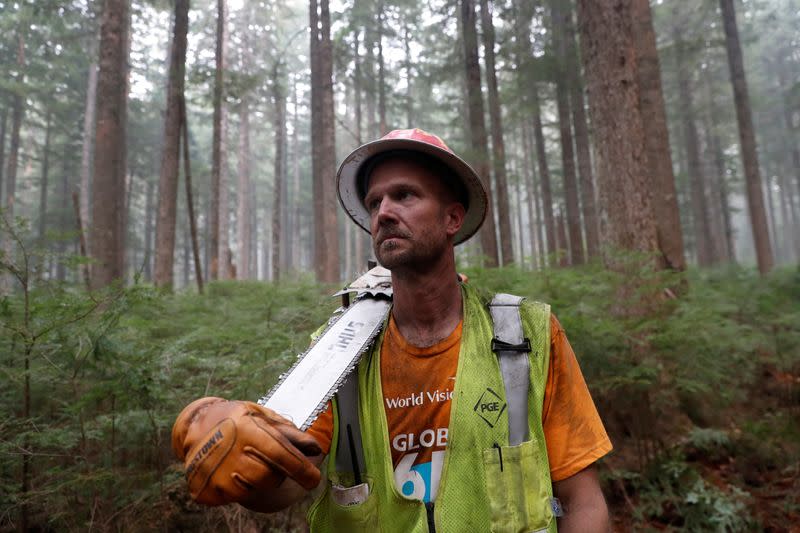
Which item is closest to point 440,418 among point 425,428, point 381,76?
point 425,428

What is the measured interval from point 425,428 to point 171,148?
1171 centimetres

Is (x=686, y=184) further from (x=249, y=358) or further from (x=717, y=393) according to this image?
(x=249, y=358)

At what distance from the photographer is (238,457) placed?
1.34 metres

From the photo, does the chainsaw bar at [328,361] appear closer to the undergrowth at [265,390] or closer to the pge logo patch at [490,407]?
the pge logo patch at [490,407]

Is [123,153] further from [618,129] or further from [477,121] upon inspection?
[618,129]

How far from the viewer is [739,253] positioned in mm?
64812

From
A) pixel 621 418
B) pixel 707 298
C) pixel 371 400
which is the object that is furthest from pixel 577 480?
pixel 707 298

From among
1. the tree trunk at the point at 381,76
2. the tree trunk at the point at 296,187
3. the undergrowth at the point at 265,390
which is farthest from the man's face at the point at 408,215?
the tree trunk at the point at 296,187

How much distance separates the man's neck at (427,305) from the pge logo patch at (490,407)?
0.39 meters

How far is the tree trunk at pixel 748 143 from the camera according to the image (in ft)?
Result: 50.3

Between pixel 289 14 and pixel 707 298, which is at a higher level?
pixel 289 14

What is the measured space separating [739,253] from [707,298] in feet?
237

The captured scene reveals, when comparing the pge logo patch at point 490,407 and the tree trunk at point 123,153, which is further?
the tree trunk at point 123,153

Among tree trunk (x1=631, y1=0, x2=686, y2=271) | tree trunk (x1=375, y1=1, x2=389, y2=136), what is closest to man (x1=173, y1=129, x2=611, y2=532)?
tree trunk (x1=631, y1=0, x2=686, y2=271)
